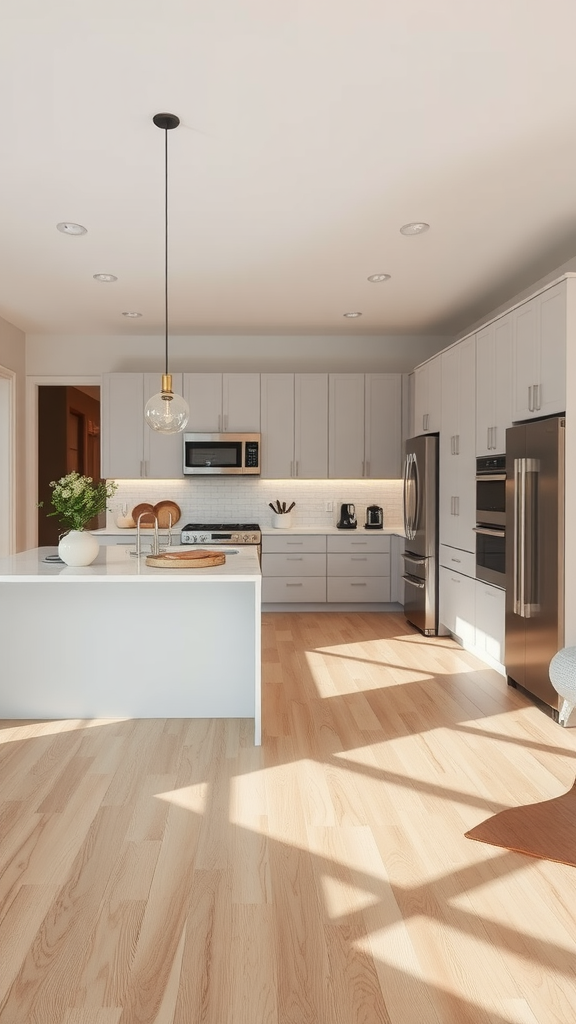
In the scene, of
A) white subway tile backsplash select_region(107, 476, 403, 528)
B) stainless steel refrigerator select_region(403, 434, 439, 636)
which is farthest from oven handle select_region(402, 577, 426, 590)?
white subway tile backsplash select_region(107, 476, 403, 528)

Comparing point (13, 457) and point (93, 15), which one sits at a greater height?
point (93, 15)

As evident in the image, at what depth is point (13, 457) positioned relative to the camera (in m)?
6.23

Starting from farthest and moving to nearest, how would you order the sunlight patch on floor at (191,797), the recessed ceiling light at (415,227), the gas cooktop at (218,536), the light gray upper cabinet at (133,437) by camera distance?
the light gray upper cabinet at (133,437) → the gas cooktop at (218,536) → the recessed ceiling light at (415,227) → the sunlight patch on floor at (191,797)

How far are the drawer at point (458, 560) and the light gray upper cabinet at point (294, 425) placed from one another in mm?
1619

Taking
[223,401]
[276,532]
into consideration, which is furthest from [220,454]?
[276,532]

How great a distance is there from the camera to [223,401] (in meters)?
6.43

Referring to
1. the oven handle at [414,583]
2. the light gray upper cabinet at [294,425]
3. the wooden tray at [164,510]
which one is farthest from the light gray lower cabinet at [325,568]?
the wooden tray at [164,510]

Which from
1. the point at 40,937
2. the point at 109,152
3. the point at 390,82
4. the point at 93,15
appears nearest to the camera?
the point at 40,937

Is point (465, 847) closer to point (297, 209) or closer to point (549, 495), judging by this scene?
point (549, 495)

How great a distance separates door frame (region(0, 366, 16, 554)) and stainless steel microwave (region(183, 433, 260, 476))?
1550mm

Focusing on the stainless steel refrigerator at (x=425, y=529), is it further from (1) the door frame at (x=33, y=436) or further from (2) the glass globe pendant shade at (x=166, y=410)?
(1) the door frame at (x=33, y=436)

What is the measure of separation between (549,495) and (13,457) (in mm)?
4733

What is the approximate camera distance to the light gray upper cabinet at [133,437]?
636 cm

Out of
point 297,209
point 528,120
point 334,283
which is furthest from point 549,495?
point 334,283
